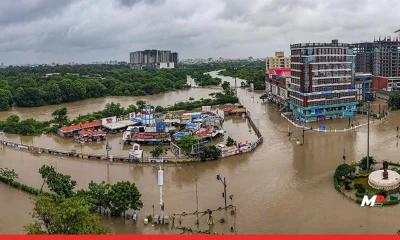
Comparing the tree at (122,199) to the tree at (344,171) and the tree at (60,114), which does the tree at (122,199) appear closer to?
the tree at (344,171)

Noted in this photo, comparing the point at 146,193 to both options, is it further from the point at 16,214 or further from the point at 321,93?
the point at 321,93

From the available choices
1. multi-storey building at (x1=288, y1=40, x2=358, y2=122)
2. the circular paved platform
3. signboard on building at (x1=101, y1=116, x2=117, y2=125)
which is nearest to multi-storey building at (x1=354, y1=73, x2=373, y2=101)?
multi-storey building at (x1=288, y1=40, x2=358, y2=122)

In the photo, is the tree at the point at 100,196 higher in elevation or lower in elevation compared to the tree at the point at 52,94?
lower

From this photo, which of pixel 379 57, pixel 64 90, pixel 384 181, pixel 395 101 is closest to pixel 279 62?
pixel 379 57

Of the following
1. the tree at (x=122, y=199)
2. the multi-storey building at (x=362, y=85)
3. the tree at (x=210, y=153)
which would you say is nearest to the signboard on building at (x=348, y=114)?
the multi-storey building at (x=362, y=85)

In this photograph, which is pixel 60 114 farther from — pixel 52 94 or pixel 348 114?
pixel 348 114

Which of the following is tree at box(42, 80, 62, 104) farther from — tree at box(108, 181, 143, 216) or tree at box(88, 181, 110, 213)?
tree at box(108, 181, 143, 216)

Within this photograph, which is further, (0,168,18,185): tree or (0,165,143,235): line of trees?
(0,168,18,185): tree
